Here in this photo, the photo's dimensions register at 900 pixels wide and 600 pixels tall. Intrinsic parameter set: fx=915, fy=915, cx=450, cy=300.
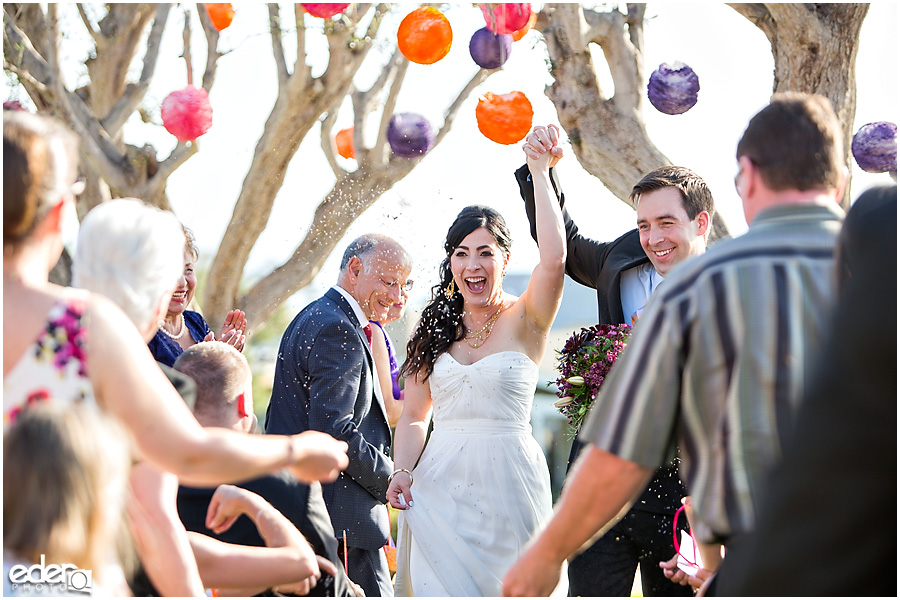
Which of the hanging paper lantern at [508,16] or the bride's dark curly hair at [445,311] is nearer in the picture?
the bride's dark curly hair at [445,311]

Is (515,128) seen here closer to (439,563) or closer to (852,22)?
(439,563)

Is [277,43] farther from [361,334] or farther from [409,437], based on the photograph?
[409,437]

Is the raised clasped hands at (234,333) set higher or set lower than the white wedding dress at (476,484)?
higher

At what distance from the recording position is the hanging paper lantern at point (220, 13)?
6554 mm

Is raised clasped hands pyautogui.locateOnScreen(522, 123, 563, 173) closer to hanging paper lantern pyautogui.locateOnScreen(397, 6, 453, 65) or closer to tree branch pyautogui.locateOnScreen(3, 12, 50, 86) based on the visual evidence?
hanging paper lantern pyautogui.locateOnScreen(397, 6, 453, 65)

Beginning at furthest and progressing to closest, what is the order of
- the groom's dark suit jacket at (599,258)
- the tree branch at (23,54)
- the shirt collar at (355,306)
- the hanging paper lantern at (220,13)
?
1. the tree branch at (23,54)
2. the hanging paper lantern at (220,13)
3. the shirt collar at (355,306)
4. the groom's dark suit jacket at (599,258)

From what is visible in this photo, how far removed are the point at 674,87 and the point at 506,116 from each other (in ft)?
3.11

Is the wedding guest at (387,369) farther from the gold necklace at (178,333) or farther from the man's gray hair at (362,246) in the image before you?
the gold necklace at (178,333)

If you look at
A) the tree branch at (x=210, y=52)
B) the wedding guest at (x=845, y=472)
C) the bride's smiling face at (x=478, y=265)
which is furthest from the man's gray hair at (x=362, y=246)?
the tree branch at (x=210, y=52)

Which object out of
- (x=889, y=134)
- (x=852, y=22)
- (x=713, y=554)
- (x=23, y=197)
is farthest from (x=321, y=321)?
(x=852, y=22)

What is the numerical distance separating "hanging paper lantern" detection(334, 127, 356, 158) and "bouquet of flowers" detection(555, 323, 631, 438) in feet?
17.1

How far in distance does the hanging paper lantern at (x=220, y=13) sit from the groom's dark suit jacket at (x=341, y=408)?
3.04 metres

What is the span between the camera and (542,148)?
13.9 feet

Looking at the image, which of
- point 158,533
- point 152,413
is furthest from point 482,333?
point 152,413
